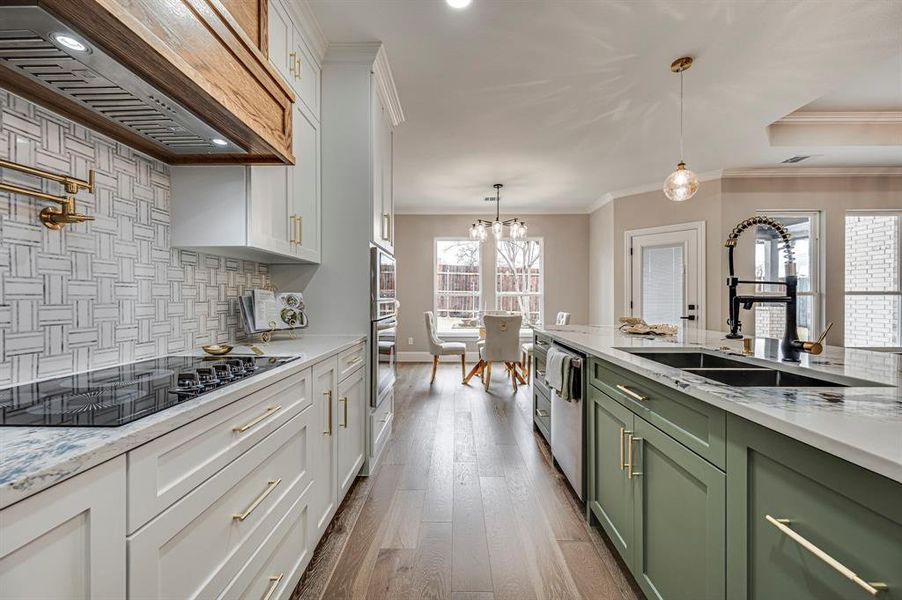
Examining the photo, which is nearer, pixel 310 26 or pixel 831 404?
pixel 831 404

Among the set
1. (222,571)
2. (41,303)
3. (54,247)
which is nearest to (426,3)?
(54,247)

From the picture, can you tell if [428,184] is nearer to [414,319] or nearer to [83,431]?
[414,319]

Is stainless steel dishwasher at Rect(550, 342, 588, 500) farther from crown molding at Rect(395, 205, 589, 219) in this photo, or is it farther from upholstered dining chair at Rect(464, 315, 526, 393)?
crown molding at Rect(395, 205, 589, 219)

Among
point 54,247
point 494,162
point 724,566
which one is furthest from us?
point 494,162

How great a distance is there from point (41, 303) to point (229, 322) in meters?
0.97

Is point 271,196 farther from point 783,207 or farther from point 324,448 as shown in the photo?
point 783,207

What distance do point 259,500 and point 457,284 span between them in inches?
229

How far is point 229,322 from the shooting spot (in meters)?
2.12

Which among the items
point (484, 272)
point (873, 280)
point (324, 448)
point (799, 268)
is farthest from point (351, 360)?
point (873, 280)

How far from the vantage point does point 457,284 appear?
22.5 ft

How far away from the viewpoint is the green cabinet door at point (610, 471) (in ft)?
4.92

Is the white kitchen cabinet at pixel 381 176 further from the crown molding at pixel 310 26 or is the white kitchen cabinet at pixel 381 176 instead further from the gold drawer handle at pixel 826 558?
the gold drawer handle at pixel 826 558

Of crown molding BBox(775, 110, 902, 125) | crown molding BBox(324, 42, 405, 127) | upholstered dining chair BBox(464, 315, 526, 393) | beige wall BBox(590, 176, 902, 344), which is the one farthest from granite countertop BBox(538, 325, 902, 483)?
beige wall BBox(590, 176, 902, 344)

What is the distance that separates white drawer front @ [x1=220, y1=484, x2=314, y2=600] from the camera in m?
1.09
